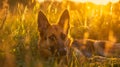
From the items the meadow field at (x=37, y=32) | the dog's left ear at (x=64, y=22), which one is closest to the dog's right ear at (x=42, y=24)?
the meadow field at (x=37, y=32)

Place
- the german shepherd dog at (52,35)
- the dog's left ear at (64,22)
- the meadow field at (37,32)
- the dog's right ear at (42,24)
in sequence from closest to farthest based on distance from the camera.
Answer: the meadow field at (37,32)
the german shepherd dog at (52,35)
the dog's right ear at (42,24)
the dog's left ear at (64,22)

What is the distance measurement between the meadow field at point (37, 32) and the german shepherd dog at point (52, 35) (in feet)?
0.53

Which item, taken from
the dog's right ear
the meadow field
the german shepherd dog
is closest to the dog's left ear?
the german shepherd dog

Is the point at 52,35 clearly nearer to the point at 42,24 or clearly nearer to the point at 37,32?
the point at 42,24

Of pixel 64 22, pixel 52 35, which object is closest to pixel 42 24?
pixel 52 35

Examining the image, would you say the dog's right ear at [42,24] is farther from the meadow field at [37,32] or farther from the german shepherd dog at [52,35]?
the meadow field at [37,32]

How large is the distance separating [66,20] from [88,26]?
2.80 metres

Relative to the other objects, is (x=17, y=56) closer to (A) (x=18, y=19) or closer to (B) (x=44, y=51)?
(B) (x=44, y=51)

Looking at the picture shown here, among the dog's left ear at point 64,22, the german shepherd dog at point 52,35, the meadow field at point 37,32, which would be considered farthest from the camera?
the dog's left ear at point 64,22

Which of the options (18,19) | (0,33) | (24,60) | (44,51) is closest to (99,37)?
(18,19)

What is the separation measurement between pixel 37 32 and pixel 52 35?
0.44 meters

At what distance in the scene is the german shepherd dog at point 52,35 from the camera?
7.45 metres

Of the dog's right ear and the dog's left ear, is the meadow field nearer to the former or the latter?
the dog's right ear

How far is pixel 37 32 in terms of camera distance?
26.8 ft
